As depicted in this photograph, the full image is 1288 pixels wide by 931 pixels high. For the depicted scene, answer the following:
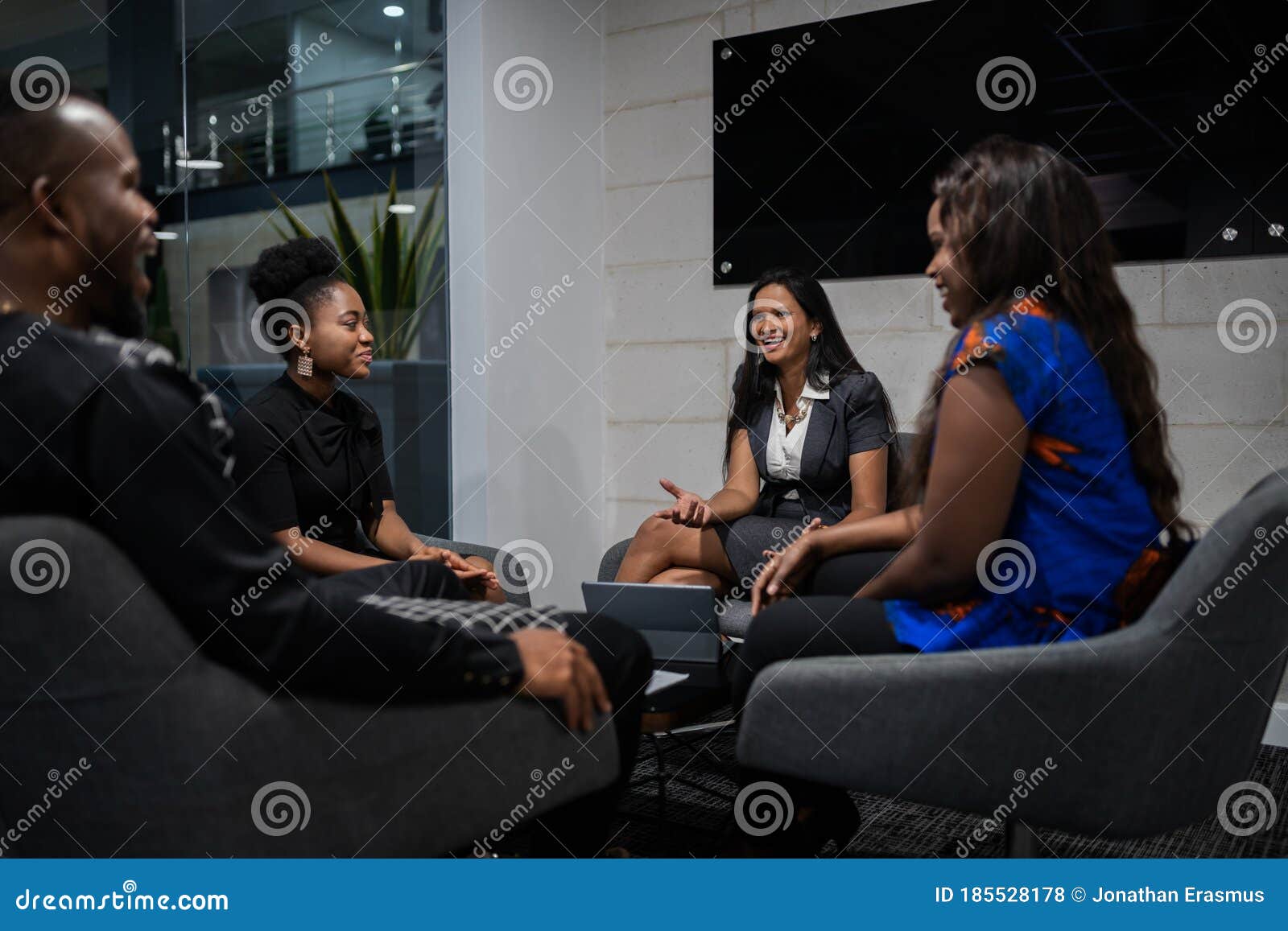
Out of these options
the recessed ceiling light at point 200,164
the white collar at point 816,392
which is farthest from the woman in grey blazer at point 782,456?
the recessed ceiling light at point 200,164

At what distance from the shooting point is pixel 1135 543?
1418 millimetres

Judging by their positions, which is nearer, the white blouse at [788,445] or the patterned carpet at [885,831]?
the patterned carpet at [885,831]

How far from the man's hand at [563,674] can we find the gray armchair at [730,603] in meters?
1.42

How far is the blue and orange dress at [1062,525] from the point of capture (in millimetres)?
1377

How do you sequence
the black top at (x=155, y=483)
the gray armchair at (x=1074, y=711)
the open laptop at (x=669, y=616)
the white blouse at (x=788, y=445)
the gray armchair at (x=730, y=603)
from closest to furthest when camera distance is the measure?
1. the black top at (x=155, y=483)
2. the gray armchair at (x=1074, y=711)
3. the open laptop at (x=669, y=616)
4. the gray armchair at (x=730, y=603)
5. the white blouse at (x=788, y=445)

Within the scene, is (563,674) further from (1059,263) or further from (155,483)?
(1059,263)

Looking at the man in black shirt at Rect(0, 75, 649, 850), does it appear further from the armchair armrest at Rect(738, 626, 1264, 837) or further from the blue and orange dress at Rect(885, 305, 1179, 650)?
the blue and orange dress at Rect(885, 305, 1179, 650)

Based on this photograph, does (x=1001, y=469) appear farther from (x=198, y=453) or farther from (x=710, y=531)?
(x=710, y=531)

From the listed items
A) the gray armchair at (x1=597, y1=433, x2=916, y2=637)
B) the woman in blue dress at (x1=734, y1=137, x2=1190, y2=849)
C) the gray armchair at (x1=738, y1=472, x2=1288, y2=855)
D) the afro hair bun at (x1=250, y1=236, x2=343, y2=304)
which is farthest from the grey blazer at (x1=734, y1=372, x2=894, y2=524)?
the gray armchair at (x1=738, y1=472, x2=1288, y2=855)

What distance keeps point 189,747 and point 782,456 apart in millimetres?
2343

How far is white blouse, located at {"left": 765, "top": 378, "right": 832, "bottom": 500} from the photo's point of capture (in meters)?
3.19

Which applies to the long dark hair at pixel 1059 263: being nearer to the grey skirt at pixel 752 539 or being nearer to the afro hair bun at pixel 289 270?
the grey skirt at pixel 752 539

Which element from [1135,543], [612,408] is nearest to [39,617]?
[1135,543]

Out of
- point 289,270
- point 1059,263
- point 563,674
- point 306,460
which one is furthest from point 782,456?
point 563,674
